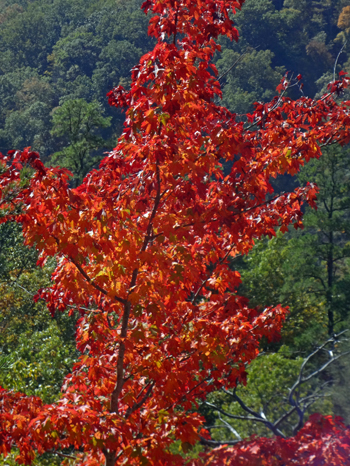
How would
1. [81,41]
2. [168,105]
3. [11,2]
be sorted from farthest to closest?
[11,2] → [81,41] → [168,105]

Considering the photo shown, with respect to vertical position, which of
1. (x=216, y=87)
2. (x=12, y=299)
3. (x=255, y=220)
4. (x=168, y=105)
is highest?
(x=12, y=299)

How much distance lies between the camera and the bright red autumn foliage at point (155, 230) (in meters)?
3.23

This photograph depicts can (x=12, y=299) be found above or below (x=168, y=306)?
above

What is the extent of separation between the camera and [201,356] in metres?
3.71

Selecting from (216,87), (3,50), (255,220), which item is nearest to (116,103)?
(216,87)

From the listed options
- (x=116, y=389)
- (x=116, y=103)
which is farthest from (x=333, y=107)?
(x=116, y=389)

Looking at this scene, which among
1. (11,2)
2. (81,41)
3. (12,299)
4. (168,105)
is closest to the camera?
(168,105)

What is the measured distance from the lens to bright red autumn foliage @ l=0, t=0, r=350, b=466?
3.23 metres

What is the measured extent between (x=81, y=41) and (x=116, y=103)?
74.9 metres

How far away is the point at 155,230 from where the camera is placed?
3719 mm

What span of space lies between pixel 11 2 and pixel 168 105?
104059 mm

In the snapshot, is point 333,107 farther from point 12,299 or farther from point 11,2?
point 11,2

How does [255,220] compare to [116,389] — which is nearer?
[116,389]

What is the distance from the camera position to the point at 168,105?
322cm
